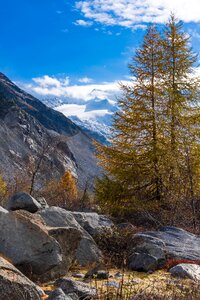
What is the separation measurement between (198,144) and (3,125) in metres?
110

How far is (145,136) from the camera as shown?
19.5m

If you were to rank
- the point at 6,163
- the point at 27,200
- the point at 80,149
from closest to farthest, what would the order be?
the point at 27,200, the point at 6,163, the point at 80,149

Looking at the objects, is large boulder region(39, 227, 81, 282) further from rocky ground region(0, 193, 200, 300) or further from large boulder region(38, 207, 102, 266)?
large boulder region(38, 207, 102, 266)

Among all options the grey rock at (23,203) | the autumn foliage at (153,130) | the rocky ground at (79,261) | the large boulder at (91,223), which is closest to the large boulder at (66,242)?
the rocky ground at (79,261)

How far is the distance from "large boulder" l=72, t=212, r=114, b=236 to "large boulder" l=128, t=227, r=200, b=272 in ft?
3.18


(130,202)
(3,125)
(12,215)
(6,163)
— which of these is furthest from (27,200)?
(3,125)

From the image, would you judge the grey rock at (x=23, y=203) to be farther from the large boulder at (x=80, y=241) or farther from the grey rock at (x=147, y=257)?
the grey rock at (x=147, y=257)

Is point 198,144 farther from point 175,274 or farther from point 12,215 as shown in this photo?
point 12,215

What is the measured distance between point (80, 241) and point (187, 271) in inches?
95.2

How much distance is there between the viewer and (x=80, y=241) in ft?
29.1

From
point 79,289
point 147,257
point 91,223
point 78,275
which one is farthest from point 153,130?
Result: point 79,289

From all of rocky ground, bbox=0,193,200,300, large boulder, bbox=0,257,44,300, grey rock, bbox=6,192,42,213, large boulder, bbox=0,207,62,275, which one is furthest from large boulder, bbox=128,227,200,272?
large boulder, bbox=0,257,44,300

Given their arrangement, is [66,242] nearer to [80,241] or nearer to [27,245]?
[80,241]

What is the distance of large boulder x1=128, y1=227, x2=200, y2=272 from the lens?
8.80 metres
